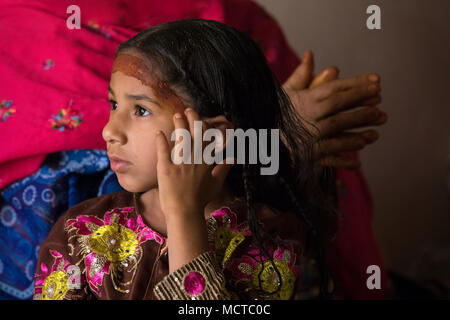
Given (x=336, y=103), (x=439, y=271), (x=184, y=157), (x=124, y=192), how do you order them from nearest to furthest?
(x=184, y=157), (x=124, y=192), (x=336, y=103), (x=439, y=271)

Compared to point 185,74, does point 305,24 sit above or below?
above

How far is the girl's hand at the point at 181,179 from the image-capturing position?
25.0 inches

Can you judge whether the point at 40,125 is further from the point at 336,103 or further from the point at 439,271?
the point at 439,271

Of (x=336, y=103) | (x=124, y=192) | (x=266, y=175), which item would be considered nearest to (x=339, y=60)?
(x=336, y=103)

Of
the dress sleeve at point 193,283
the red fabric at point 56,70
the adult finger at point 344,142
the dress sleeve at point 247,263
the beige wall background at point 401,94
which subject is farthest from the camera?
the beige wall background at point 401,94

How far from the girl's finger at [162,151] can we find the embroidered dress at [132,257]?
14 cm

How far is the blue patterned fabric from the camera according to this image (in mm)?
870

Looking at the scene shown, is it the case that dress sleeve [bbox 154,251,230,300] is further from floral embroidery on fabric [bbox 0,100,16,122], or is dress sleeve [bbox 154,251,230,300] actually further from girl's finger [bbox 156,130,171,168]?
floral embroidery on fabric [bbox 0,100,16,122]

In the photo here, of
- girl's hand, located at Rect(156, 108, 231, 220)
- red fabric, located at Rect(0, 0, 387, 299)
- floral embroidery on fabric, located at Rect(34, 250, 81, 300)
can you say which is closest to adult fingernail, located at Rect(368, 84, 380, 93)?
red fabric, located at Rect(0, 0, 387, 299)

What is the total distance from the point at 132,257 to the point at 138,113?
8.7 inches

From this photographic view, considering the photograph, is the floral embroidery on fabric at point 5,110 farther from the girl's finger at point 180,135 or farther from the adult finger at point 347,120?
the adult finger at point 347,120

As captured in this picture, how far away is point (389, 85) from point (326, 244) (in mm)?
940

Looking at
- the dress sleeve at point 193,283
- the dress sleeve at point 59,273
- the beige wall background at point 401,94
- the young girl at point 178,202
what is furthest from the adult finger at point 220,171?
the beige wall background at point 401,94

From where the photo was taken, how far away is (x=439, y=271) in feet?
5.56
